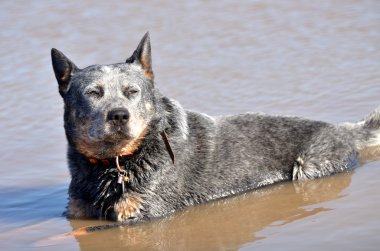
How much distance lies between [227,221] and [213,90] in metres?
3.99

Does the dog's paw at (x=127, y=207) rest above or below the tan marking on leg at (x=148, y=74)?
below

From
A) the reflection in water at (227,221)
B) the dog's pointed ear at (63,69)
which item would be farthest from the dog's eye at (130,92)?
the reflection in water at (227,221)

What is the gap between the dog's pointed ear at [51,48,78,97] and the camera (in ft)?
22.0

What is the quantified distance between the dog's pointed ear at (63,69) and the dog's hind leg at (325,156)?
7.07ft

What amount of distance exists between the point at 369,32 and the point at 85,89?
612 cm

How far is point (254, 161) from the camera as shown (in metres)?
7.19

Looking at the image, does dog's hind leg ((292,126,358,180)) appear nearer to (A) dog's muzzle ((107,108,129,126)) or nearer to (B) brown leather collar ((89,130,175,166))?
(B) brown leather collar ((89,130,175,166))

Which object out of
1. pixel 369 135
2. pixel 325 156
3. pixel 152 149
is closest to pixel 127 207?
pixel 152 149

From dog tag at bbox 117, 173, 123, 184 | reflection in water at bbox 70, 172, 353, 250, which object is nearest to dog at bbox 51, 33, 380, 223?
dog tag at bbox 117, 173, 123, 184

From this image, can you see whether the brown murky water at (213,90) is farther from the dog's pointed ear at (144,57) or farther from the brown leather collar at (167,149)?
the dog's pointed ear at (144,57)

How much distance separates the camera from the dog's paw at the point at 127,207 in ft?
21.0

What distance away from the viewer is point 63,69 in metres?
6.74

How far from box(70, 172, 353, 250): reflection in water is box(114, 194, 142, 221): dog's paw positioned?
0.13 meters

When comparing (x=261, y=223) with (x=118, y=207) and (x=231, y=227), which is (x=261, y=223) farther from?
(x=118, y=207)
